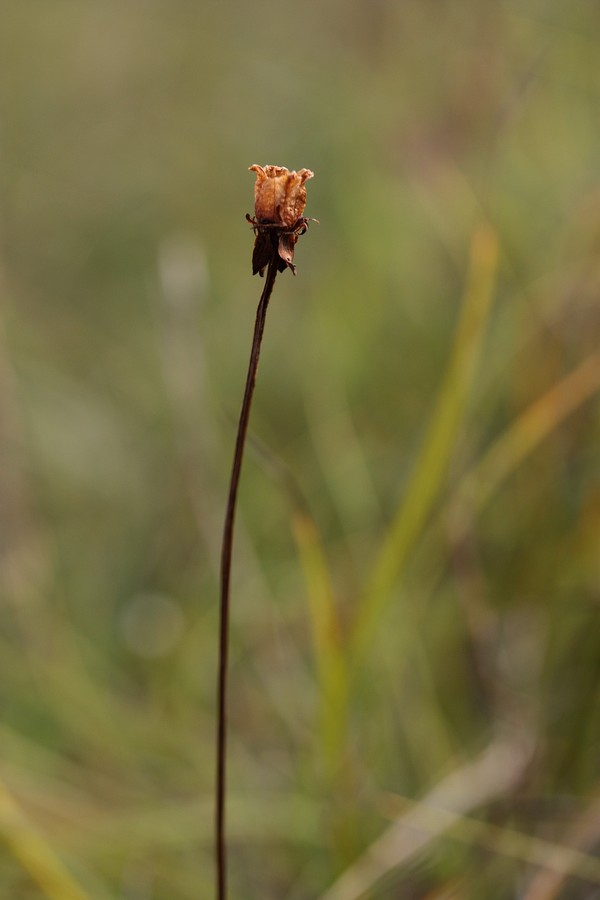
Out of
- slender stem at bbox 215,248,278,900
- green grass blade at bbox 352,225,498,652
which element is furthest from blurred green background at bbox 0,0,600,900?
slender stem at bbox 215,248,278,900

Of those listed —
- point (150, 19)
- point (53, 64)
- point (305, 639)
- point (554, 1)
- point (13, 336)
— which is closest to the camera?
point (305, 639)

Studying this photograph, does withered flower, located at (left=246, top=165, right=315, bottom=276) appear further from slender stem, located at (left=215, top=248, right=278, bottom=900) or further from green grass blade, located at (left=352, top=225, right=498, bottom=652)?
green grass blade, located at (left=352, top=225, right=498, bottom=652)

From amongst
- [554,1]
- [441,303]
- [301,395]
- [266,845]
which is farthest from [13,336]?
[266,845]

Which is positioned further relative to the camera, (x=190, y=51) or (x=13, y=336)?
(x=190, y=51)

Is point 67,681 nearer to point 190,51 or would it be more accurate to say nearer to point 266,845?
point 266,845

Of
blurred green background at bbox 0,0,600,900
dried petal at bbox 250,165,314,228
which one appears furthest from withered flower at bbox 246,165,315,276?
blurred green background at bbox 0,0,600,900

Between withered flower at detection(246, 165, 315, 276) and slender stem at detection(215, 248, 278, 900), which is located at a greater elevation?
withered flower at detection(246, 165, 315, 276)

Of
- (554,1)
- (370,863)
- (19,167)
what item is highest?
(19,167)

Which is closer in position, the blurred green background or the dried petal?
the dried petal
